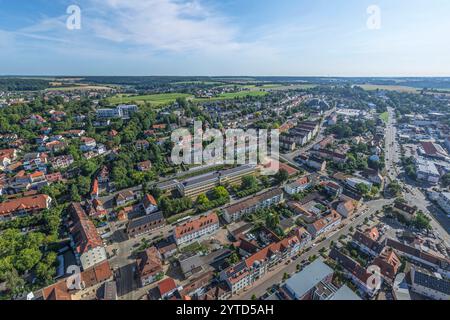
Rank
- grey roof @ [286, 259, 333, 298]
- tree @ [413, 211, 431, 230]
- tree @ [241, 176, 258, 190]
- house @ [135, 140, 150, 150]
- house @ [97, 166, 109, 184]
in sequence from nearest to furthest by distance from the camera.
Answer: grey roof @ [286, 259, 333, 298], tree @ [413, 211, 431, 230], tree @ [241, 176, 258, 190], house @ [97, 166, 109, 184], house @ [135, 140, 150, 150]

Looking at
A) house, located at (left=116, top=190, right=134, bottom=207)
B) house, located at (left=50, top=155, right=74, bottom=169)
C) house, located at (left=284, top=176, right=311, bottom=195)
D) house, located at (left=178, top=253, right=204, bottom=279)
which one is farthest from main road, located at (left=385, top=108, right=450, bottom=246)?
house, located at (left=50, top=155, right=74, bottom=169)

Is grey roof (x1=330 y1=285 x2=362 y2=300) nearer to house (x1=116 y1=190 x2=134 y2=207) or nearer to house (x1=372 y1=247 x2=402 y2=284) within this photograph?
house (x1=372 y1=247 x2=402 y2=284)

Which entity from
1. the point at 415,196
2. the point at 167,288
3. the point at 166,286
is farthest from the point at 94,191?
the point at 415,196

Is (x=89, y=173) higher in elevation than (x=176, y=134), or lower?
lower

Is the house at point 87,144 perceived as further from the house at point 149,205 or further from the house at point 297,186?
the house at point 297,186

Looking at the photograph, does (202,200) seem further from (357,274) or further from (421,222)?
(421,222)
